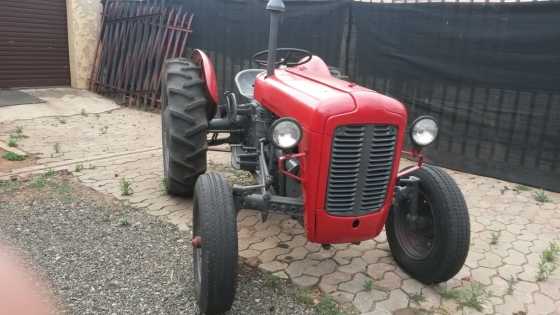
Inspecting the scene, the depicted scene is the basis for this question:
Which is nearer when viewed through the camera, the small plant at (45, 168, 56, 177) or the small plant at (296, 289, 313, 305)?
the small plant at (296, 289, 313, 305)

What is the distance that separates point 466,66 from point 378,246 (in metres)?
2.97

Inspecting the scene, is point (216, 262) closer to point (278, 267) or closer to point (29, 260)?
point (278, 267)

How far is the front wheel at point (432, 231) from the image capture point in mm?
2775

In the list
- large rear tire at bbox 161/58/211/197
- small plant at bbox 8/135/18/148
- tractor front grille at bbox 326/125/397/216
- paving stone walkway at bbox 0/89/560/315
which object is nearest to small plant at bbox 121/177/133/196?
paving stone walkway at bbox 0/89/560/315

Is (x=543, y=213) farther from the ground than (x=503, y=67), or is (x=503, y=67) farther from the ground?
(x=503, y=67)

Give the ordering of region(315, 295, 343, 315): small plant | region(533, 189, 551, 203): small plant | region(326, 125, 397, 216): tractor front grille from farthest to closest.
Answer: region(533, 189, 551, 203): small plant
region(315, 295, 343, 315): small plant
region(326, 125, 397, 216): tractor front grille

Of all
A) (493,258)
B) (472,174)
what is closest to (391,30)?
(472,174)

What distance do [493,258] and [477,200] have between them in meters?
1.34

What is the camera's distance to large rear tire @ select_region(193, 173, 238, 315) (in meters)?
2.39

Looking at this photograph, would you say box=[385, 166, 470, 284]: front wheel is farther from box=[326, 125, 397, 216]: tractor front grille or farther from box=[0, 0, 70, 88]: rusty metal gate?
box=[0, 0, 70, 88]: rusty metal gate

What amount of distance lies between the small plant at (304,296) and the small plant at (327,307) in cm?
6

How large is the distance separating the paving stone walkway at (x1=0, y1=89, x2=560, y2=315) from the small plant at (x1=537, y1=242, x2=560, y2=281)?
1.2 inches

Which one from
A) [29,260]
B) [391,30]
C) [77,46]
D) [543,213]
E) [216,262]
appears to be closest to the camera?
[216,262]

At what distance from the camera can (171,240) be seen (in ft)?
11.6
